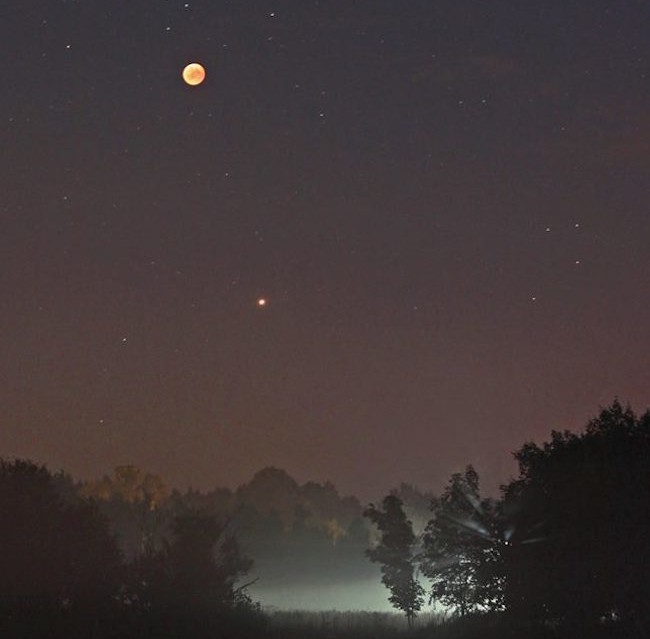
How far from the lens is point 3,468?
65750mm

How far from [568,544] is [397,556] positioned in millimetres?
32399

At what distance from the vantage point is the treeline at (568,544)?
2189 inches

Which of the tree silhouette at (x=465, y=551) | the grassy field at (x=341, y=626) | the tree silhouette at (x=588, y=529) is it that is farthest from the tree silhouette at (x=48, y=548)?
the tree silhouette at (x=588, y=529)

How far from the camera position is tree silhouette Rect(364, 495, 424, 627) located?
86250 millimetres

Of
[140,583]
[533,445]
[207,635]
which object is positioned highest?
[533,445]

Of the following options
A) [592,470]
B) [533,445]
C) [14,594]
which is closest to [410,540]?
[533,445]

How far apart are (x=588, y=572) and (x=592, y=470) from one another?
5759mm

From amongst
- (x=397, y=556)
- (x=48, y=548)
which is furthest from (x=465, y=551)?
(x=48, y=548)

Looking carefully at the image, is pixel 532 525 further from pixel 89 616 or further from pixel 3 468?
pixel 3 468

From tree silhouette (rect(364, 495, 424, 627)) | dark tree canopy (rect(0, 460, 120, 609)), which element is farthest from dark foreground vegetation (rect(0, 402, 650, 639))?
tree silhouette (rect(364, 495, 424, 627))

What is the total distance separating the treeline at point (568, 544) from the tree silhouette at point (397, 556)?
53.3 feet

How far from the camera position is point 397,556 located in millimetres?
88500

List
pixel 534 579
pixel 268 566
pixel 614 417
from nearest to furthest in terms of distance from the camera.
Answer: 1. pixel 534 579
2. pixel 614 417
3. pixel 268 566

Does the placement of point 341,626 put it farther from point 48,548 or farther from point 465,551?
point 48,548
